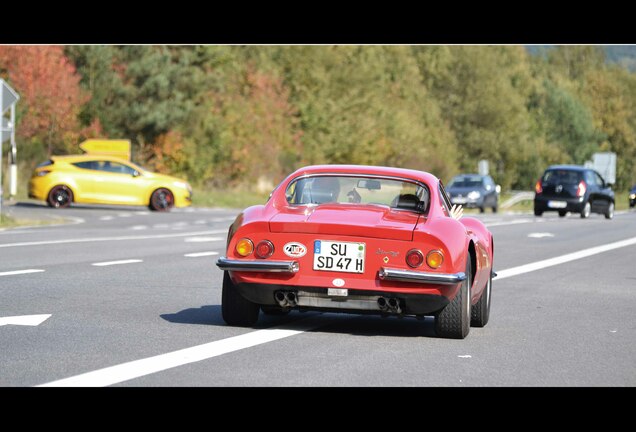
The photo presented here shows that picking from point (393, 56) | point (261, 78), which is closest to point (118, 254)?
point (261, 78)

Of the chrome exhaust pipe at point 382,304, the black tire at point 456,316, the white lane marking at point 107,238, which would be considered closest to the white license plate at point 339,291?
the chrome exhaust pipe at point 382,304

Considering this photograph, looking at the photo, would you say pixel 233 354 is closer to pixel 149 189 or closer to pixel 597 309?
pixel 597 309

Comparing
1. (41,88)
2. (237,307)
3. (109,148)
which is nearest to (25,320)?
(237,307)

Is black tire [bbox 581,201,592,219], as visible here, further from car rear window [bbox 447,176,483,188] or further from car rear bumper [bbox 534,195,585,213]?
car rear window [bbox 447,176,483,188]

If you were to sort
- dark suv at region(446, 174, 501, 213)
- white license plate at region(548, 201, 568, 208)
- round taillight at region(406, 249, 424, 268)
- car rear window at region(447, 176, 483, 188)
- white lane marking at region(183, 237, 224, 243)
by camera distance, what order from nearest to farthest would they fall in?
round taillight at region(406, 249, 424, 268) < white lane marking at region(183, 237, 224, 243) < white license plate at region(548, 201, 568, 208) < dark suv at region(446, 174, 501, 213) < car rear window at region(447, 176, 483, 188)

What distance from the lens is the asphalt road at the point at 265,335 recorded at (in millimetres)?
8172

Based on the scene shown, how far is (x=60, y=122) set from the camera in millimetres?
51406

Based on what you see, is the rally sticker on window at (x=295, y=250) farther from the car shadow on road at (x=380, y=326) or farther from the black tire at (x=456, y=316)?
the black tire at (x=456, y=316)

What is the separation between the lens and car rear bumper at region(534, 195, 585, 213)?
141 ft

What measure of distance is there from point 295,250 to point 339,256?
0.33 meters

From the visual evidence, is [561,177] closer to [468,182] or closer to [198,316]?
[468,182]

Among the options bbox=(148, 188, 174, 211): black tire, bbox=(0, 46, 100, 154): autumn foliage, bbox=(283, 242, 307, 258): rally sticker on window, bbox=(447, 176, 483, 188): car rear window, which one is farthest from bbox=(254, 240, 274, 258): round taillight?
bbox=(447, 176, 483, 188): car rear window

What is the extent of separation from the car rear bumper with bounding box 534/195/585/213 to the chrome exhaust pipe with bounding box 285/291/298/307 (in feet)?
111

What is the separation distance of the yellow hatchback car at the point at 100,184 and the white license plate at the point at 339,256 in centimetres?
2767
